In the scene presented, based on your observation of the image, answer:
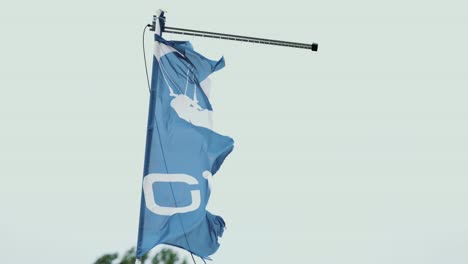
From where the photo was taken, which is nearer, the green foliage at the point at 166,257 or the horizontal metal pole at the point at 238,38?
the horizontal metal pole at the point at 238,38

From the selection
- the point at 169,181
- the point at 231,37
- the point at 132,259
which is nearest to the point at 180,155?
the point at 169,181

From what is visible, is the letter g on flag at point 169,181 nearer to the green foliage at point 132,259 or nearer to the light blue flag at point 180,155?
the light blue flag at point 180,155

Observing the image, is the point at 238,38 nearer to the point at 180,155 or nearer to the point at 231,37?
the point at 231,37

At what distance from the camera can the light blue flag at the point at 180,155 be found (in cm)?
1530

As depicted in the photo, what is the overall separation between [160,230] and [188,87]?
8.77ft

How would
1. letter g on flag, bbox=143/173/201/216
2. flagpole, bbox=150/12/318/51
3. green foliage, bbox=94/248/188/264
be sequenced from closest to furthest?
letter g on flag, bbox=143/173/201/216
flagpole, bbox=150/12/318/51
green foliage, bbox=94/248/188/264

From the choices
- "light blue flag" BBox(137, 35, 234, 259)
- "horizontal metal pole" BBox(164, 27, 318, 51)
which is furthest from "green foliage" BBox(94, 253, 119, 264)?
"horizontal metal pole" BBox(164, 27, 318, 51)

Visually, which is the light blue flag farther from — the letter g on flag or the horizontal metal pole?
the horizontal metal pole

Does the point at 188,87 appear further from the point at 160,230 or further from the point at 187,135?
the point at 160,230

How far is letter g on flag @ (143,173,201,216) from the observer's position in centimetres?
1526

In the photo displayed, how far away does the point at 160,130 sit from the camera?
15.6 meters

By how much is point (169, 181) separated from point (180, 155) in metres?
0.52

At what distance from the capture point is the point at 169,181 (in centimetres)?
1548

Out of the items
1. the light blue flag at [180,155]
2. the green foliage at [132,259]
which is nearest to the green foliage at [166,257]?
the green foliage at [132,259]
